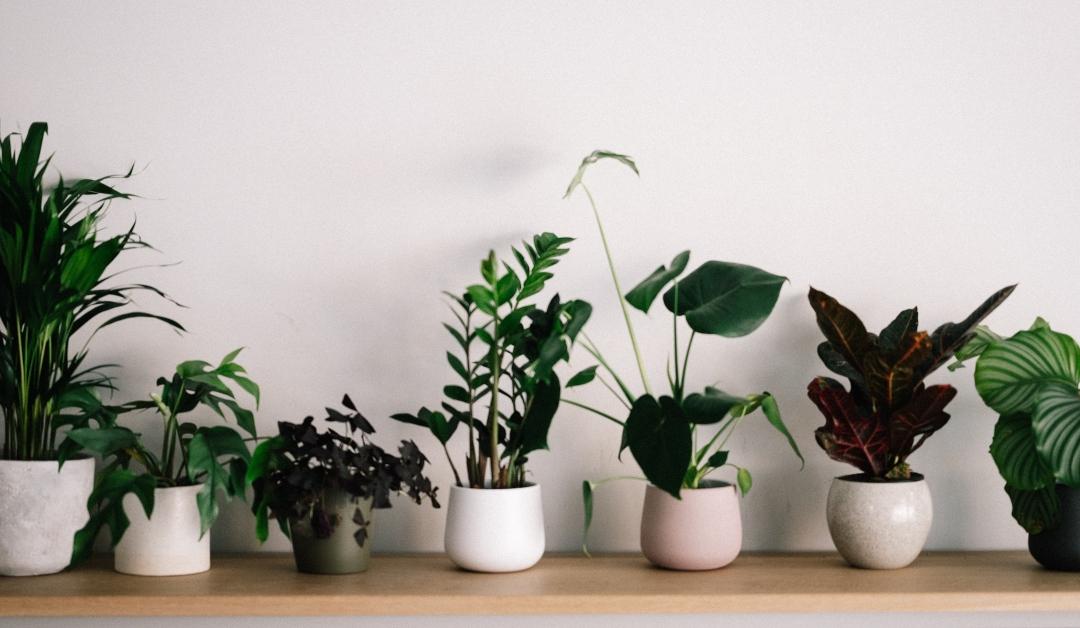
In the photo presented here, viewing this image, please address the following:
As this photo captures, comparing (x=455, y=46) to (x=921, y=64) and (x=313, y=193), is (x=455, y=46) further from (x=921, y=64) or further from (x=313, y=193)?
(x=921, y=64)

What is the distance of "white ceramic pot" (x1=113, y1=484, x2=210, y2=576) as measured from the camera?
1.27m

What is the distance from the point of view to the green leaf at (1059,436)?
120 centimetres

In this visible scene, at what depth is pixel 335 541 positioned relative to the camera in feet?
4.17

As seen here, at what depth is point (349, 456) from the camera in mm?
1273

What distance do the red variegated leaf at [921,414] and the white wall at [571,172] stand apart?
0.64 ft

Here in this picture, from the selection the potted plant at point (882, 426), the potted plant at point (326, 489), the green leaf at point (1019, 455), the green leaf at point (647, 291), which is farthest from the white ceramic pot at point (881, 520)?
the potted plant at point (326, 489)

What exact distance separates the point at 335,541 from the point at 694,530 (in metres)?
0.51

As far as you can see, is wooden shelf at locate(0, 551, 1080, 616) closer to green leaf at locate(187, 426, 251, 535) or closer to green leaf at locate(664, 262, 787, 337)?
green leaf at locate(187, 426, 251, 535)

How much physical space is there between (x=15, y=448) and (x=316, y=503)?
43 centimetres

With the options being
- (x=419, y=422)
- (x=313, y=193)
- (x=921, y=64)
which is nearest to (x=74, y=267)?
(x=313, y=193)

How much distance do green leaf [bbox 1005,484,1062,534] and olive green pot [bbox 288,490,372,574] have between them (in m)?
0.93

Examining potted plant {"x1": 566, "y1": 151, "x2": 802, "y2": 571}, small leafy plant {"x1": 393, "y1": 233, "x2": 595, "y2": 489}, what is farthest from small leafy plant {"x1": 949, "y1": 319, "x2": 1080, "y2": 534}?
small leafy plant {"x1": 393, "y1": 233, "x2": 595, "y2": 489}

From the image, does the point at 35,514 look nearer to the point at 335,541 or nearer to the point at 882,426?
the point at 335,541

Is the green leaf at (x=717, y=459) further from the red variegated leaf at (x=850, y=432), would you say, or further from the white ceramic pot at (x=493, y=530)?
the white ceramic pot at (x=493, y=530)
